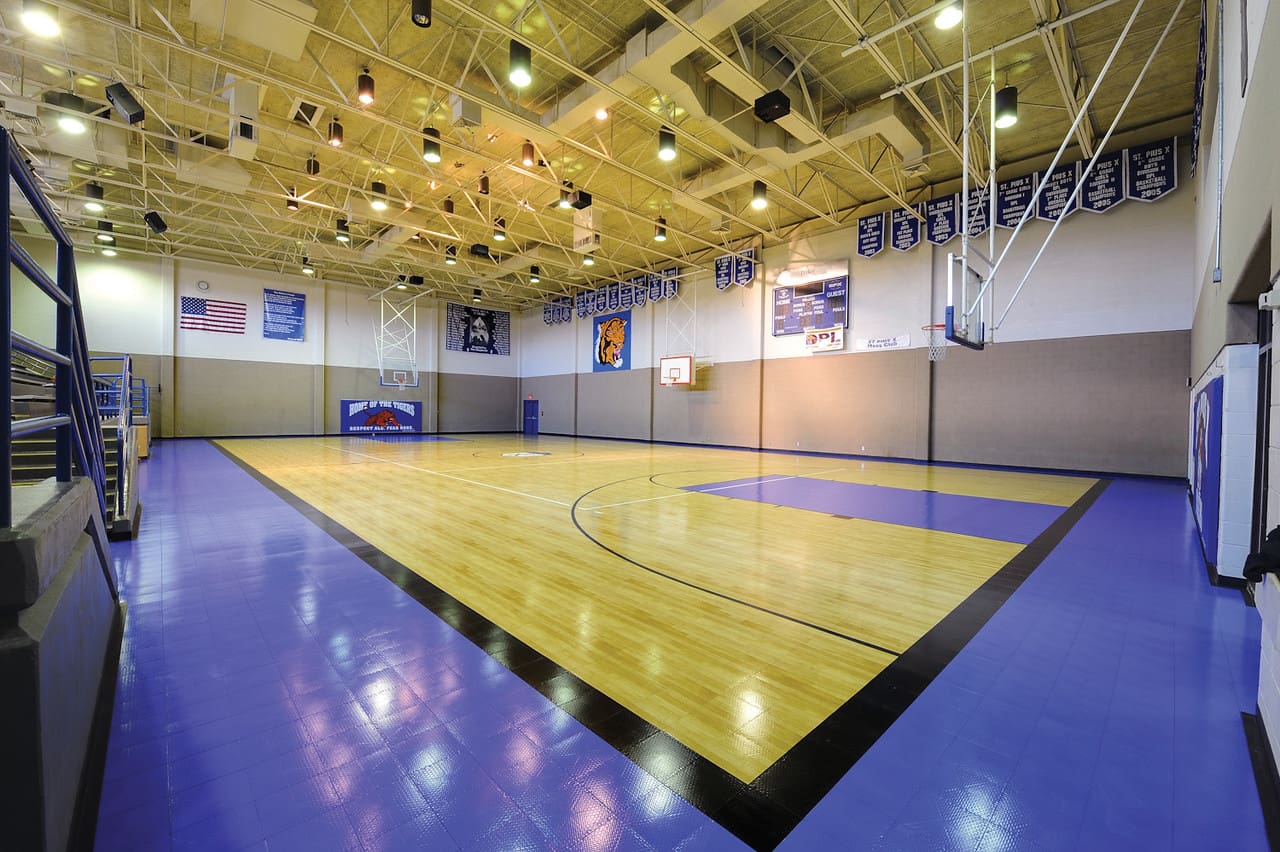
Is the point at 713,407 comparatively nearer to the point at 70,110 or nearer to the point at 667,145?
the point at 667,145

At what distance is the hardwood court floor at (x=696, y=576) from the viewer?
2.58 metres

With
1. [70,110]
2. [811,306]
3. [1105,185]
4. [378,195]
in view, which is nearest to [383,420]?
[378,195]

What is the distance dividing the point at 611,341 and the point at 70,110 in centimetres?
1509

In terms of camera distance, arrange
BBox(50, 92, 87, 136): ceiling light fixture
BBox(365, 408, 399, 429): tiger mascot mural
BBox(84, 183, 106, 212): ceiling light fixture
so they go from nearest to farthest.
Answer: BBox(50, 92, 87, 136): ceiling light fixture → BBox(84, 183, 106, 212): ceiling light fixture → BBox(365, 408, 399, 429): tiger mascot mural

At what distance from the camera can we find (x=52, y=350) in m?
2.04

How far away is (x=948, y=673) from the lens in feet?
9.09

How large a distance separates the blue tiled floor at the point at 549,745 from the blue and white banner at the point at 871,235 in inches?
458

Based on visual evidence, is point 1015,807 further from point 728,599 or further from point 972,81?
point 972,81

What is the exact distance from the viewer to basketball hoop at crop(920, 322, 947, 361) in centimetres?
1279

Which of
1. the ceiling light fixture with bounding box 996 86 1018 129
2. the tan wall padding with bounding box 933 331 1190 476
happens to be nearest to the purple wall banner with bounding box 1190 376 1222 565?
the ceiling light fixture with bounding box 996 86 1018 129

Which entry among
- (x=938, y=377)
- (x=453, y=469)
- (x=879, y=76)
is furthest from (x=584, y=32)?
(x=938, y=377)

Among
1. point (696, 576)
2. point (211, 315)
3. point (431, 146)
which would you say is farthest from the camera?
point (211, 315)

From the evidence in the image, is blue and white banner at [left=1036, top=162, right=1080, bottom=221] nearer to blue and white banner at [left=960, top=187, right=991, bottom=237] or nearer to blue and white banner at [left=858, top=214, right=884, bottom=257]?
blue and white banner at [left=960, top=187, right=991, bottom=237]

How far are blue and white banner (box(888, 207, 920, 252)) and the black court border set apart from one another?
452 inches
